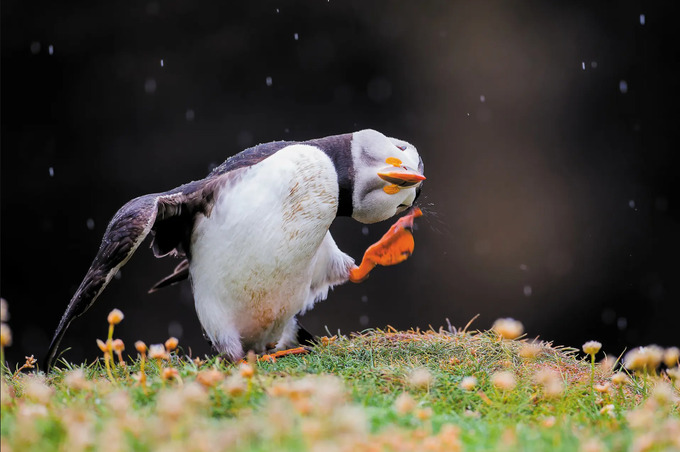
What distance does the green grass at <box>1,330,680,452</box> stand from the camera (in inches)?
39.4

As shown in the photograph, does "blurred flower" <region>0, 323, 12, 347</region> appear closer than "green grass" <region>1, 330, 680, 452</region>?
No

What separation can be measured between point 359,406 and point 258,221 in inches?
31.9

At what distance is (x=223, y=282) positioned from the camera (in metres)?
2.09

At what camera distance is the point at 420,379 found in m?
1.61

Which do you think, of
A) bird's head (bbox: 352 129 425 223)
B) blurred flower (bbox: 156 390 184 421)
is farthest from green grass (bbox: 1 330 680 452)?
bird's head (bbox: 352 129 425 223)

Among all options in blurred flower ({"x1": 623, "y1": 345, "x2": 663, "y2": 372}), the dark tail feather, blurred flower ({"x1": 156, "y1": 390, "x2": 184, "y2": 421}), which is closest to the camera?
blurred flower ({"x1": 156, "y1": 390, "x2": 184, "y2": 421})

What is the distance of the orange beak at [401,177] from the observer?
2.06 m

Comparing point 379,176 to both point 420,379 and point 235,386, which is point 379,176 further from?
point 235,386

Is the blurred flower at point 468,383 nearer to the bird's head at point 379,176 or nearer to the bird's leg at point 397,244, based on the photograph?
the bird's head at point 379,176

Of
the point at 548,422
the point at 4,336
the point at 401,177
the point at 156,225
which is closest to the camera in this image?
the point at 4,336

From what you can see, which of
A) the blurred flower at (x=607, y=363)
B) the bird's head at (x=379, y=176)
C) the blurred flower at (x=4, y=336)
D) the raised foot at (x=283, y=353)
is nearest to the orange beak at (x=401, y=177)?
the bird's head at (x=379, y=176)

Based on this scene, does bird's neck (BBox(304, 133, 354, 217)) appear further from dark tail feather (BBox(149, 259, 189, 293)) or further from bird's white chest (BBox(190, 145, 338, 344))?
dark tail feather (BBox(149, 259, 189, 293))

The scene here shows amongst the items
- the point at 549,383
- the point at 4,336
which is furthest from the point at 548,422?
the point at 4,336

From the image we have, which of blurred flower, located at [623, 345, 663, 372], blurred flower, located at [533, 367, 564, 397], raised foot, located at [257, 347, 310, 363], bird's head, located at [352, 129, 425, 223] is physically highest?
bird's head, located at [352, 129, 425, 223]
